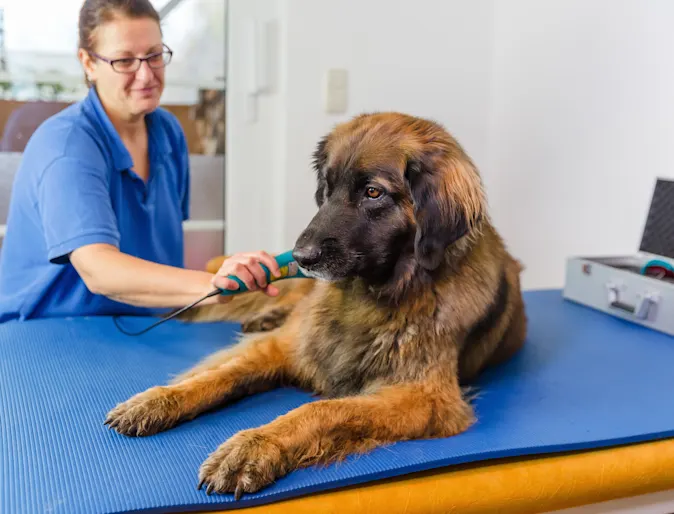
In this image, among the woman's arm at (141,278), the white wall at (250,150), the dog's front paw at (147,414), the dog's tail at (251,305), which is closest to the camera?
the dog's front paw at (147,414)

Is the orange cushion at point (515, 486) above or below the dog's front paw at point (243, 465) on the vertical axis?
below

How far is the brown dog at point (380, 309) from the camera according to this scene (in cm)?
126

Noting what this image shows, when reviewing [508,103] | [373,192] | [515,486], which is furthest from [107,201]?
[508,103]

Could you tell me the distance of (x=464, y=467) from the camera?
1.20 metres

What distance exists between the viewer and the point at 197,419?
131cm

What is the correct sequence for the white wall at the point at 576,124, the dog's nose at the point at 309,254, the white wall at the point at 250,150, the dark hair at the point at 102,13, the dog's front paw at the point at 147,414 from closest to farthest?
1. the dog's front paw at the point at 147,414
2. the dog's nose at the point at 309,254
3. the dark hair at the point at 102,13
4. the white wall at the point at 576,124
5. the white wall at the point at 250,150

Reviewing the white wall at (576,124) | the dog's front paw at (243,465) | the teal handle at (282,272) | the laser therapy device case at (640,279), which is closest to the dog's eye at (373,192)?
the teal handle at (282,272)

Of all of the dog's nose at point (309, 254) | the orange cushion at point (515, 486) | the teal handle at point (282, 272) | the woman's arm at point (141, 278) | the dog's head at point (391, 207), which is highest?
the dog's head at point (391, 207)

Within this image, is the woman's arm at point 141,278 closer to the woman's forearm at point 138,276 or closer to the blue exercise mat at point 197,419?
the woman's forearm at point 138,276

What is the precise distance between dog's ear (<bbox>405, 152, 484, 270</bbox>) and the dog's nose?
0.21 m

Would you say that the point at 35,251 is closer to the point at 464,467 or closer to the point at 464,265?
the point at 464,265

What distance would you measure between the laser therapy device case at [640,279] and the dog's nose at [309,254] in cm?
118

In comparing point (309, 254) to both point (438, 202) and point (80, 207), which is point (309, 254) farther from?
point (80, 207)

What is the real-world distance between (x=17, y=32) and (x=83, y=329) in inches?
63.4
